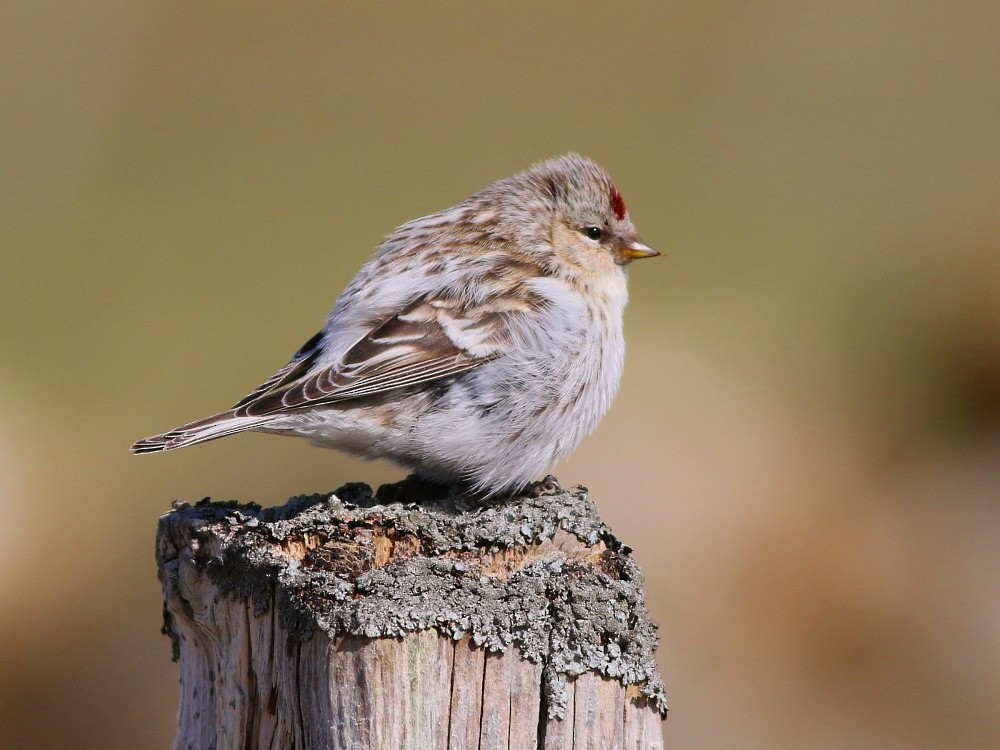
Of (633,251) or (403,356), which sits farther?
(633,251)

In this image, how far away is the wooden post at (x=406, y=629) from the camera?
2.24 metres

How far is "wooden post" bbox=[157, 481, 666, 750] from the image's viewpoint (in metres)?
2.24

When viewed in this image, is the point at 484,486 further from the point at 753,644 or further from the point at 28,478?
the point at 28,478

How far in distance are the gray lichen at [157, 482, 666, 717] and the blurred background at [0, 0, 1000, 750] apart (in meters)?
2.93

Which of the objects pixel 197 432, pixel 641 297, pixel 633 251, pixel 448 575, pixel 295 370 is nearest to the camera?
pixel 448 575

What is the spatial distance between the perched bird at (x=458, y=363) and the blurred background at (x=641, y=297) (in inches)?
93.4

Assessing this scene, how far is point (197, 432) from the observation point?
9.77ft

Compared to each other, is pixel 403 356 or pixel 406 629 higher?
pixel 403 356

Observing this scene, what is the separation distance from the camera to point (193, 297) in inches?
330

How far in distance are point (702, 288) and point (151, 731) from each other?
16.3 ft

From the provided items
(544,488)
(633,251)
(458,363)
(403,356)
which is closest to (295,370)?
(403,356)

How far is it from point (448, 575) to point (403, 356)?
3.35 feet

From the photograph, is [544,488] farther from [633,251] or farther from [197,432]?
[197,432]

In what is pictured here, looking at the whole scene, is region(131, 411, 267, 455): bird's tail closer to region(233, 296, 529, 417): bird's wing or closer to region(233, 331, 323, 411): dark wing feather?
region(233, 296, 529, 417): bird's wing
